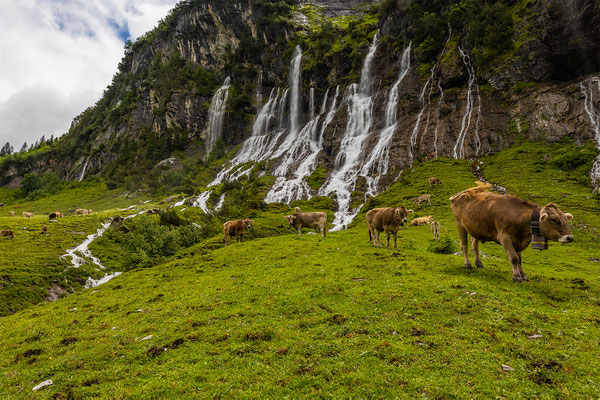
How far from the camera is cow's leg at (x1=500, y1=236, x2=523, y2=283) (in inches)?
415

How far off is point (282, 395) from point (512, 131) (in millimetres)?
61215

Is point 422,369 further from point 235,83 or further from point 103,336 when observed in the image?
point 235,83

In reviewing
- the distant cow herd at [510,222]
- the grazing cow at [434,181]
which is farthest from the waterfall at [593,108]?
the distant cow herd at [510,222]

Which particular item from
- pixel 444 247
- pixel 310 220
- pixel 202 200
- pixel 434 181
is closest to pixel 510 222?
pixel 444 247

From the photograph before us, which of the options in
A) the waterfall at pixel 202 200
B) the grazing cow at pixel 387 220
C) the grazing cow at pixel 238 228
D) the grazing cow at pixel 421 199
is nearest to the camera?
the grazing cow at pixel 387 220

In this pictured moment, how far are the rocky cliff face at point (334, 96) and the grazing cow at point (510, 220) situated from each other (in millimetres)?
38739

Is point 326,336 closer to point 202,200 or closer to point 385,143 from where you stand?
point 385,143

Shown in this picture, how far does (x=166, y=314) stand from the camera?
1156 cm

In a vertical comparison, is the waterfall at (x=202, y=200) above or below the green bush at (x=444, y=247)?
above

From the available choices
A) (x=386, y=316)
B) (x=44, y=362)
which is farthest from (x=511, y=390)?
(x=44, y=362)

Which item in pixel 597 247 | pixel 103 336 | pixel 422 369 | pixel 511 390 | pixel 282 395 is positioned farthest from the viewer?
pixel 597 247

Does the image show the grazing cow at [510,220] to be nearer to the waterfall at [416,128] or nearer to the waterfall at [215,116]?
the waterfall at [416,128]

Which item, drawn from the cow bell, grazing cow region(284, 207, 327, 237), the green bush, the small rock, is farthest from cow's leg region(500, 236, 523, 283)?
grazing cow region(284, 207, 327, 237)

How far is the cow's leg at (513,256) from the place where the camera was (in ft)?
34.6
